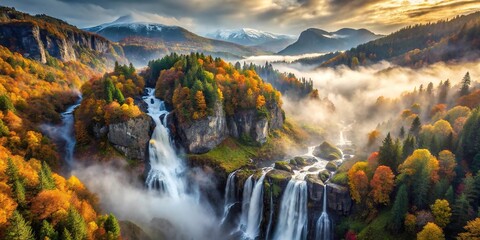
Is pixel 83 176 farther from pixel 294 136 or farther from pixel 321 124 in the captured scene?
pixel 321 124

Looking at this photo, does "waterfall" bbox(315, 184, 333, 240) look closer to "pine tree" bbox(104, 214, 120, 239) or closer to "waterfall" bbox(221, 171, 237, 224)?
Result: "waterfall" bbox(221, 171, 237, 224)

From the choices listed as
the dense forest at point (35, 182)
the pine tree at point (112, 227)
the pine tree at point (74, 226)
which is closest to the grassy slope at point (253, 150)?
the dense forest at point (35, 182)

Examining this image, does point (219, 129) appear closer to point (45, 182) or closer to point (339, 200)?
point (339, 200)

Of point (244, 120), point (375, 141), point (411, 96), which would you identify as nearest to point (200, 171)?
point (244, 120)

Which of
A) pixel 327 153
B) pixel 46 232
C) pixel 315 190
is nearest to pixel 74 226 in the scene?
pixel 46 232

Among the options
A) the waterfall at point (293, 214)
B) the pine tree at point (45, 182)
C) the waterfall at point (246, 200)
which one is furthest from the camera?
the waterfall at point (246, 200)

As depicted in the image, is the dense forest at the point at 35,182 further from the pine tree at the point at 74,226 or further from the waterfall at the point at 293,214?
the waterfall at the point at 293,214
